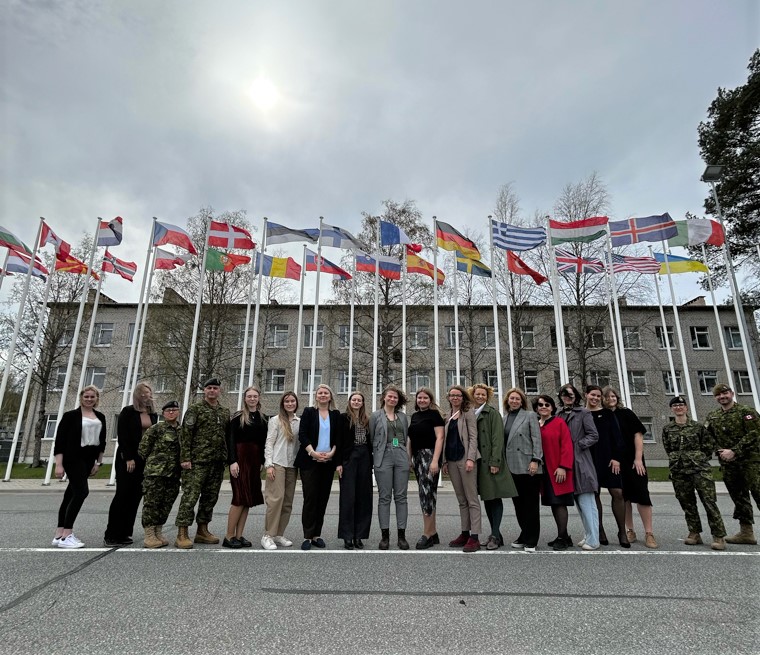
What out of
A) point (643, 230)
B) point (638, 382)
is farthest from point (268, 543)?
point (638, 382)

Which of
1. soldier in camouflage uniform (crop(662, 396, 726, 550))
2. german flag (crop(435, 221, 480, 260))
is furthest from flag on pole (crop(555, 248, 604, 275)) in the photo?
soldier in camouflage uniform (crop(662, 396, 726, 550))

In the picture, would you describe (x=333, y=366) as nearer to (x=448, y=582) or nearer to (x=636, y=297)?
(x=636, y=297)

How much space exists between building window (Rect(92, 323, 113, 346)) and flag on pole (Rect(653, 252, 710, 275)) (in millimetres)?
37329

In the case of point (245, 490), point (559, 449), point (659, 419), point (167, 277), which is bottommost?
point (245, 490)

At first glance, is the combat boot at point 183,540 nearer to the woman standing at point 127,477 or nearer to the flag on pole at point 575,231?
the woman standing at point 127,477

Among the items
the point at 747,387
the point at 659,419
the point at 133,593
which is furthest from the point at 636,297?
the point at 133,593

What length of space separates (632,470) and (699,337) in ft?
120

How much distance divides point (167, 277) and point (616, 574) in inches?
979

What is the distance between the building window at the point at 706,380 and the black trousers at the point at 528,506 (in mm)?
35660

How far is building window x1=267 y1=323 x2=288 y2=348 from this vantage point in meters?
34.9

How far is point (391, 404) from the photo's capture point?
6.22m

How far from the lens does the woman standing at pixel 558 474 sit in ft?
18.7

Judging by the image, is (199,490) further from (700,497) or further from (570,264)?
(570,264)

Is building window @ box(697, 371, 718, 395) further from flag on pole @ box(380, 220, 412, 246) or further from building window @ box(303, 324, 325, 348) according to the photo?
flag on pole @ box(380, 220, 412, 246)
